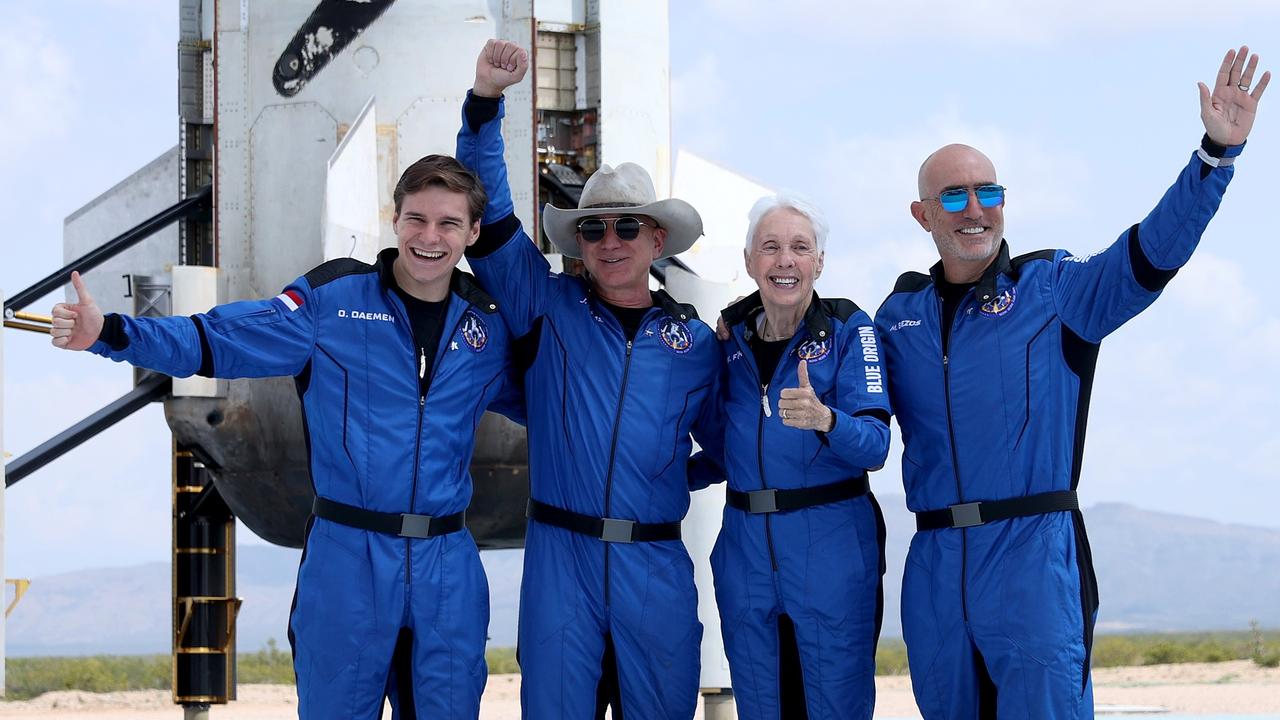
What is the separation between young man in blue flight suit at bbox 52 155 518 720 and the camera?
5.41 metres

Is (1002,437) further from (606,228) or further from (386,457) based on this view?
(386,457)

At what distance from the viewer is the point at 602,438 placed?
569cm

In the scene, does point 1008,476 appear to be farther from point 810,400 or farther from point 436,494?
point 436,494

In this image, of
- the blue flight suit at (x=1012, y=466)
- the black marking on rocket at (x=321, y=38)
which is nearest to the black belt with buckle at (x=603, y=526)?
the blue flight suit at (x=1012, y=466)

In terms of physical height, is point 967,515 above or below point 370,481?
below

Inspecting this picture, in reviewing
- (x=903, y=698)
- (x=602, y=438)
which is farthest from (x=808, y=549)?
(x=903, y=698)

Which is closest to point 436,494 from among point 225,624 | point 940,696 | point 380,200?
point 940,696

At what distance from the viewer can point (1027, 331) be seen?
5.45 meters

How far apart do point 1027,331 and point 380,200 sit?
5706 millimetres

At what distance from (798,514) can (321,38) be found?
6.15 meters

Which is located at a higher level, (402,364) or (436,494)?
(402,364)

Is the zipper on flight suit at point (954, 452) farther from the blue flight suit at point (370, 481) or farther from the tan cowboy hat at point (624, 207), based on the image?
the blue flight suit at point (370, 481)

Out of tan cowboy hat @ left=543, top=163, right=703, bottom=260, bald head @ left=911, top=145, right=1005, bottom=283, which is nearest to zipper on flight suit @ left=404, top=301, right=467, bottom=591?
tan cowboy hat @ left=543, top=163, right=703, bottom=260

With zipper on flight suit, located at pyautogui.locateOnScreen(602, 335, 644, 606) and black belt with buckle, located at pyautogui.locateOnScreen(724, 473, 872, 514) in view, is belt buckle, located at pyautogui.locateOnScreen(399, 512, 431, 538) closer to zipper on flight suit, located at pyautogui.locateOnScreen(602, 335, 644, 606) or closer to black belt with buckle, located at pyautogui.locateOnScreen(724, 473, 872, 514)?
zipper on flight suit, located at pyautogui.locateOnScreen(602, 335, 644, 606)
